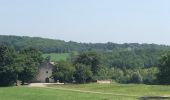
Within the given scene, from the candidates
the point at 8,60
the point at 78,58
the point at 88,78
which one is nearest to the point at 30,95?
the point at 8,60

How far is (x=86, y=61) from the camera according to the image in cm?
10244

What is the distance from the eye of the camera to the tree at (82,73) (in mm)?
95600

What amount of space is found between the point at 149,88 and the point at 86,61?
35.6 meters

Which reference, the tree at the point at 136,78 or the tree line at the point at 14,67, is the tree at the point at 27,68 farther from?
the tree at the point at 136,78

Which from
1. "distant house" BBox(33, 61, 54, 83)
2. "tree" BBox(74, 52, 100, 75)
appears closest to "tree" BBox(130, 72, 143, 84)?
"tree" BBox(74, 52, 100, 75)

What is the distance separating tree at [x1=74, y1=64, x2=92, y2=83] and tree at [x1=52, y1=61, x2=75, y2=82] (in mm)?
1040

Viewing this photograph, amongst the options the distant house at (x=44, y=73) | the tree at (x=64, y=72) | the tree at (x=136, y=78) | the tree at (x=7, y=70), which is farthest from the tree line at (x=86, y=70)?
the tree at (x=136, y=78)

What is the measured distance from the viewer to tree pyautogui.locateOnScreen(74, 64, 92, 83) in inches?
3764

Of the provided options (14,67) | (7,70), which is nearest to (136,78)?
(14,67)

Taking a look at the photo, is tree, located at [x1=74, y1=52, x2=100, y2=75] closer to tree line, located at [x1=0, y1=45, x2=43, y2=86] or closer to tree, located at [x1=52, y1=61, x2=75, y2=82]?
tree, located at [x1=52, y1=61, x2=75, y2=82]

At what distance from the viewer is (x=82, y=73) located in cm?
9531

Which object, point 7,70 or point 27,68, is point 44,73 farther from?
point 7,70

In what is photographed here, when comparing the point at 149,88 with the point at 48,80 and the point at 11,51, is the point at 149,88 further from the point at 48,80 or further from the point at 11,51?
the point at 48,80

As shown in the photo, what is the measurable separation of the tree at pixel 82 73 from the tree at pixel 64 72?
1.04 metres
